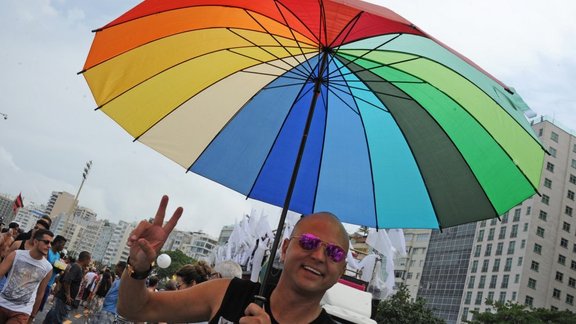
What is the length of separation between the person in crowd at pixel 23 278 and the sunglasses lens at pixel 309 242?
219 inches

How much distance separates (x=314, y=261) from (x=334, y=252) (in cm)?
11

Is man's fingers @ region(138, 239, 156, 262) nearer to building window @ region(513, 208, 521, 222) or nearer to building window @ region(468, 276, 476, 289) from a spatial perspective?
building window @ region(513, 208, 521, 222)

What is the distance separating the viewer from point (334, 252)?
100 inches

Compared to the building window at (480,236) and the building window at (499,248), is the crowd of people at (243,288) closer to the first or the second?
the building window at (499,248)

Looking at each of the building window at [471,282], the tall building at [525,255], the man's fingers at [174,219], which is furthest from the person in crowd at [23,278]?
the building window at [471,282]

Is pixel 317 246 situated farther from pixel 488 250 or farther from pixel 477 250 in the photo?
pixel 477 250

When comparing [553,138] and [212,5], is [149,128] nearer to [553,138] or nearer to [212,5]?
[212,5]

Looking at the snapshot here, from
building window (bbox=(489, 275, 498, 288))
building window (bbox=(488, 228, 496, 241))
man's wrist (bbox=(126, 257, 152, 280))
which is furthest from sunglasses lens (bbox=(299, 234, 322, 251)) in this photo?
building window (bbox=(488, 228, 496, 241))

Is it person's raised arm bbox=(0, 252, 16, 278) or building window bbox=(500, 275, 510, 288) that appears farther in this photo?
building window bbox=(500, 275, 510, 288)

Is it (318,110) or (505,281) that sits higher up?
(505,281)

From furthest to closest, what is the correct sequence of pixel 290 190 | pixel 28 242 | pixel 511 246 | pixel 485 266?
pixel 485 266, pixel 511 246, pixel 28 242, pixel 290 190

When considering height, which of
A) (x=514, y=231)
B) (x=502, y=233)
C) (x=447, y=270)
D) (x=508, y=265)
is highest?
(x=514, y=231)

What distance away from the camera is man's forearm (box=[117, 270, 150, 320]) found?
2.33 meters

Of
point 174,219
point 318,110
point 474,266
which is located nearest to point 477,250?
point 474,266
